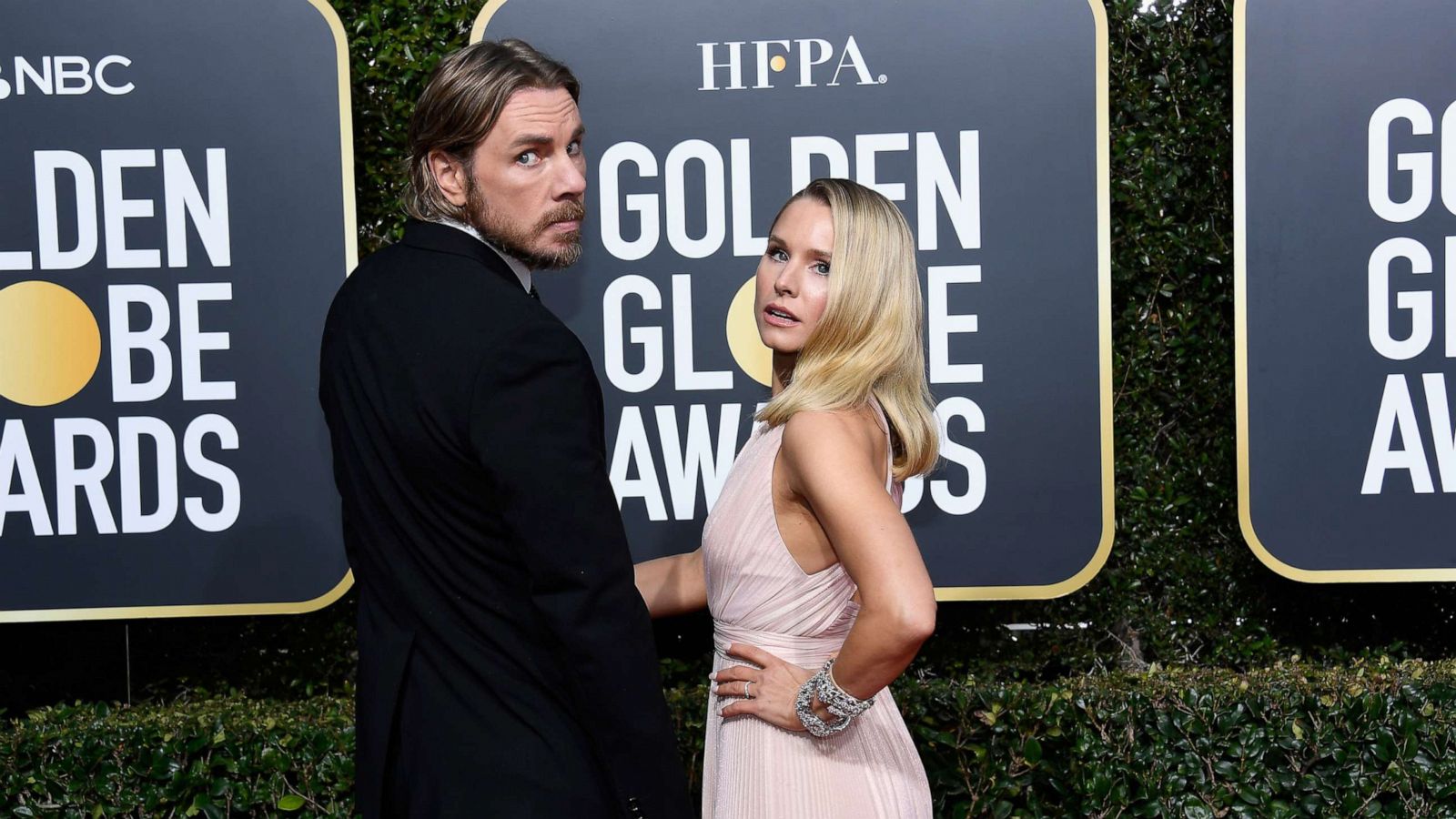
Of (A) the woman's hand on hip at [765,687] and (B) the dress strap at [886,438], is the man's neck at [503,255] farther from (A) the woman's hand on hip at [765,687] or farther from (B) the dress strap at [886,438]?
(A) the woman's hand on hip at [765,687]

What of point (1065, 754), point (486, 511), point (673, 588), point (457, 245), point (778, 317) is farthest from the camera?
point (1065, 754)

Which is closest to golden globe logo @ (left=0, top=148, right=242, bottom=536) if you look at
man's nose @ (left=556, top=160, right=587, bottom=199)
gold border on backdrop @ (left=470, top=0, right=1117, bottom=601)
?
gold border on backdrop @ (left=470, top=0, right=1117, bottom=601)

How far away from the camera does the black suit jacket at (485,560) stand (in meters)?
1.39

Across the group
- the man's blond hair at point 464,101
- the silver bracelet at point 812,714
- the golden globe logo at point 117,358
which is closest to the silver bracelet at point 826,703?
the silver bracelet at point 812,714

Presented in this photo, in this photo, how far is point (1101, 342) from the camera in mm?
3133

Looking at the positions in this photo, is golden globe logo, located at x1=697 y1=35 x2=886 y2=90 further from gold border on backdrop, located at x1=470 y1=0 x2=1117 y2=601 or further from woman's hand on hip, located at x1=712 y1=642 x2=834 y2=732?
woman's hand on hip, located at x1=712 y1=642 x2=834 y2=732

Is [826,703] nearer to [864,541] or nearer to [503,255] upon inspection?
[864,541]

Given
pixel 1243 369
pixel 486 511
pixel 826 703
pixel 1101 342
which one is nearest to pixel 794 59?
pixel 1101 342

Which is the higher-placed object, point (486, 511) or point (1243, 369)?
point (1243, 369)

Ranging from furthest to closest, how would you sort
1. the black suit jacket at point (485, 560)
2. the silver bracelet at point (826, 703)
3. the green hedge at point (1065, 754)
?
the green hedge at point (1065, 754)
the silver bracelet at point (826, 703)
the black suit jacket at point (485, 560)

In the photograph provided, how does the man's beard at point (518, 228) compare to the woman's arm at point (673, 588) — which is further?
the woman's arm at point (673, 588)

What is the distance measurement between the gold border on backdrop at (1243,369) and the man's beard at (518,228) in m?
2.15

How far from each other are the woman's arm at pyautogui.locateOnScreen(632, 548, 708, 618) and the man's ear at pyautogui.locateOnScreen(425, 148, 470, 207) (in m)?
0.84

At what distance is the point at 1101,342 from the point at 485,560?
2132 millimetres
